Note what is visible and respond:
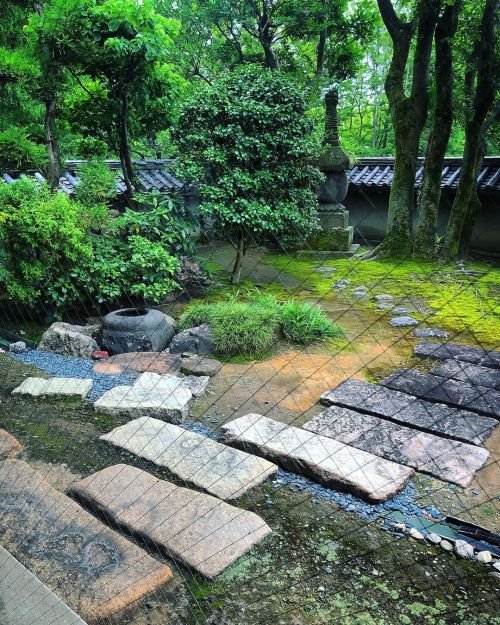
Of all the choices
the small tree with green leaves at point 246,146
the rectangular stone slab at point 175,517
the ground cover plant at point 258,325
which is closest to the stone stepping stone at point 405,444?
the rectangular stone slab at point 175,517

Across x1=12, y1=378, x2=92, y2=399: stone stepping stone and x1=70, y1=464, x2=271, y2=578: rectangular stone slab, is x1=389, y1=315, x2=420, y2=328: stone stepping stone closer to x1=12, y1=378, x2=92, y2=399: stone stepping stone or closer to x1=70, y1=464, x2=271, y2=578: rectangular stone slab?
Answer: x1=12, y1=378, x2=92, y2=399: stone stepping stone

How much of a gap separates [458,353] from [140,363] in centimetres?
344

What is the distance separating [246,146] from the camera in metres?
7.39

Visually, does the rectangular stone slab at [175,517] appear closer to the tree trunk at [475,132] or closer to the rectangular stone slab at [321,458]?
the rectangular stone slab at [321,458]

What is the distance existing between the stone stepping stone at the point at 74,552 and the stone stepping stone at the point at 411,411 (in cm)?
241

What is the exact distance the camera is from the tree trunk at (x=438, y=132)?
→ 811 centimetres

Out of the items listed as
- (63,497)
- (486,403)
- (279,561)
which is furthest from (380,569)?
(486,403)

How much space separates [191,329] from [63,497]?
348 cm

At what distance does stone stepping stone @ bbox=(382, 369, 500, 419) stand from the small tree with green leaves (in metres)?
3.28

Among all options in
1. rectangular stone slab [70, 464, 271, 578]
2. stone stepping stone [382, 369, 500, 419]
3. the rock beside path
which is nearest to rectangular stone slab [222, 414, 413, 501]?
rectangular stone slab [70, 464, 271, 578]

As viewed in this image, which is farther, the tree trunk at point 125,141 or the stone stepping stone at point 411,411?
the tree trunk at point 125,141

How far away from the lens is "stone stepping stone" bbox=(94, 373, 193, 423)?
3.97m

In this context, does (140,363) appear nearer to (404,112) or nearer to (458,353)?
(458,353)

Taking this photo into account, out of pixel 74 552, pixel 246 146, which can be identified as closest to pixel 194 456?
pixel 74 552
